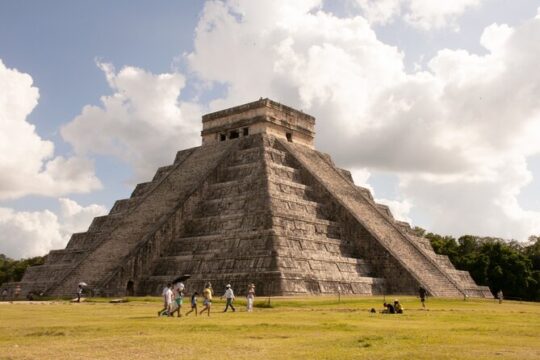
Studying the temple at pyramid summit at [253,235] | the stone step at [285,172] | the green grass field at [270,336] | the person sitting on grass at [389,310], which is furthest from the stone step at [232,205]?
the green grass field at [270,336]

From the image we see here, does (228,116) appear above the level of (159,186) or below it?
above

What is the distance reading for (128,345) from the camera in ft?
32.7

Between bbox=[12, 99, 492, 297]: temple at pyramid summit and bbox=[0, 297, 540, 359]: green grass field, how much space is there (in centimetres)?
692

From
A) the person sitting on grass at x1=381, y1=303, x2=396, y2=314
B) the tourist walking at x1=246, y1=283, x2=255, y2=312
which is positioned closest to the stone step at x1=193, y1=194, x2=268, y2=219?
the tourist walking at x1=246, y1=283, x2=255, y2=312

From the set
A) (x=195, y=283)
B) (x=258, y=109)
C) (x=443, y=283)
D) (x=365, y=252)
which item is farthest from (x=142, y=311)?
(x=258, y=109)

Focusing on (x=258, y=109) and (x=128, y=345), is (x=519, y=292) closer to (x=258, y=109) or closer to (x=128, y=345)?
(x=258, y=109)

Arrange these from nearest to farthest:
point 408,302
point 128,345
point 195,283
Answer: point 128,345
point 408,302
point 195,283

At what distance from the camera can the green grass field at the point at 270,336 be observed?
9.20 meters

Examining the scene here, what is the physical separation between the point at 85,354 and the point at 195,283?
1588 cm

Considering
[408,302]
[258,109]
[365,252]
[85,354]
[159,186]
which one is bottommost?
[85,354]

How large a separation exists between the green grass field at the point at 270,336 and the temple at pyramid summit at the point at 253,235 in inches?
272

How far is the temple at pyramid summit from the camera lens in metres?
24.9

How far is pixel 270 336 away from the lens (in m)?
11.6

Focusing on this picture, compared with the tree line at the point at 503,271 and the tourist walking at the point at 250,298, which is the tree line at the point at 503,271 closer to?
Answer: the tree line at the point at 503,271
